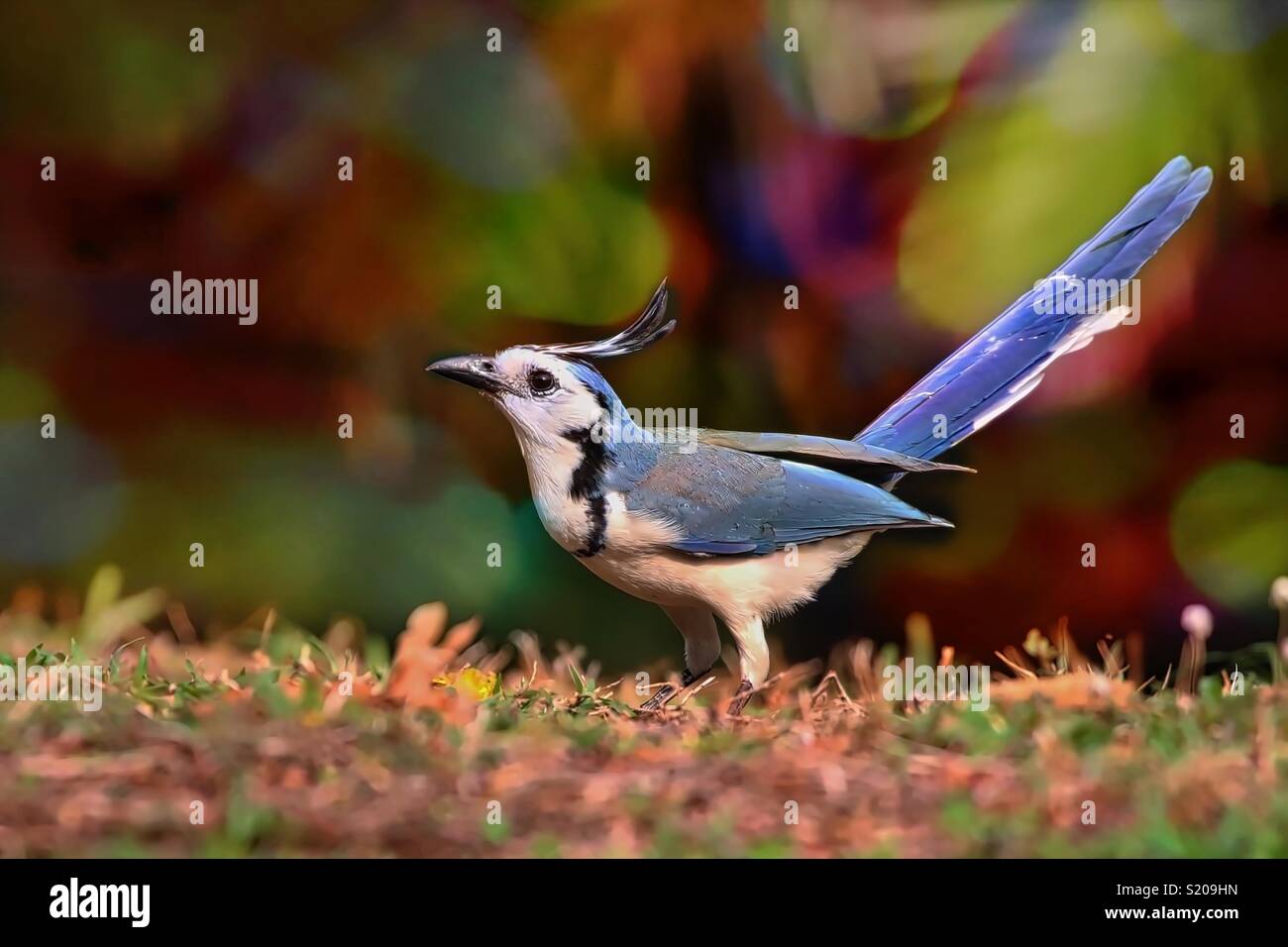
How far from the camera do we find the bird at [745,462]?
4055mm

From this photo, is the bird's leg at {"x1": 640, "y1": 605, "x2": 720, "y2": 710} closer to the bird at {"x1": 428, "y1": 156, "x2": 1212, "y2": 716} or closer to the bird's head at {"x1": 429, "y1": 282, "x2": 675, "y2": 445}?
the bird at {"x1": 428, "y1": 156, "x2": 1212, "y2": 716}

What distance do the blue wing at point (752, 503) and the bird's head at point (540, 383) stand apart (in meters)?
0.24

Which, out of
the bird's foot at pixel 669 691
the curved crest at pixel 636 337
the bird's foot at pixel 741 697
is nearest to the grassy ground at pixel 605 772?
the bird's foot at pixel 741 697

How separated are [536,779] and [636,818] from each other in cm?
24

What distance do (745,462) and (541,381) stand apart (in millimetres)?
664

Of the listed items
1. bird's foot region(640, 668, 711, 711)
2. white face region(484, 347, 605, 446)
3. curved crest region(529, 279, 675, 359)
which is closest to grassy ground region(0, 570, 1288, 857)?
bird's foot region(640, 668, 711, 711)

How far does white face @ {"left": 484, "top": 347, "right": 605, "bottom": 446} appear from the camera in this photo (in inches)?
161

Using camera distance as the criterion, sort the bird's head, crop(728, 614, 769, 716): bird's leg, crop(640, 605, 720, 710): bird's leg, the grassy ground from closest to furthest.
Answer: the grassy ground
crop(728, 614, 769, 716): bird's leg
the bird's head
crop(640, 605, 720, 710): bird's leg

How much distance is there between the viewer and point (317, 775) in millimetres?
2760

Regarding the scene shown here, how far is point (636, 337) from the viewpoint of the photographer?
13.3 ft

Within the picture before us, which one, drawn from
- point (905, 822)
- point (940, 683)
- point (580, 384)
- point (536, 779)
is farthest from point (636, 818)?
point (580, 384)

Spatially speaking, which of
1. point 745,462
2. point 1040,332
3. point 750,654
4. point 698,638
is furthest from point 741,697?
point 1040,332

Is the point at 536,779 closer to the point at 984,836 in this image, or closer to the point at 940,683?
the point at 984,836

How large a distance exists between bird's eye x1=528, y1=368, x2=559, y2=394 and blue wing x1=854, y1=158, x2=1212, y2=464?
1054mm
